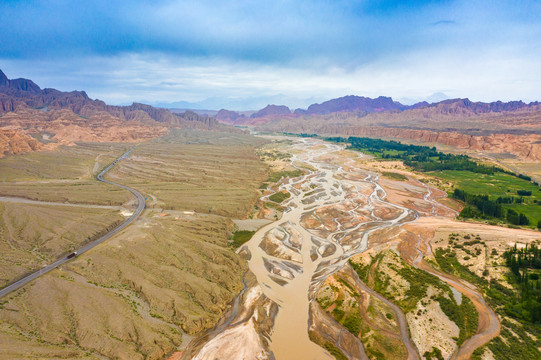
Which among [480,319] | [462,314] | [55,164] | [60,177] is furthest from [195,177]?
[480,319]

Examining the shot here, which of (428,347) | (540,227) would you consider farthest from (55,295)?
(540,227)

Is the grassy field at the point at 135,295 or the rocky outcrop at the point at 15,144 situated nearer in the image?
Answer: the grassy field at the point at 135,295


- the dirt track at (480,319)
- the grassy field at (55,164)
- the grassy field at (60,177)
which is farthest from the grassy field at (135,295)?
the grassy field at (55,164)

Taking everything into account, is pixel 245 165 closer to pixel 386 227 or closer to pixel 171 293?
pixel 386 227

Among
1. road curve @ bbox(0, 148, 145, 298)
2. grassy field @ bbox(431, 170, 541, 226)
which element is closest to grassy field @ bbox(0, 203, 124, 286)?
road curve @ bbox(0, 148, 145, 298)

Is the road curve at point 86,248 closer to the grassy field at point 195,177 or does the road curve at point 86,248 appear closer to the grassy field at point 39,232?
the grassy field at point 39,232

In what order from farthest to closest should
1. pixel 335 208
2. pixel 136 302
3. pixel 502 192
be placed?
1. pixel 502 192
2. pixel 335 208
3. pixel 136 302

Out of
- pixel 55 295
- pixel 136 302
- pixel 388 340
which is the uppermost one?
pixel 55 295
